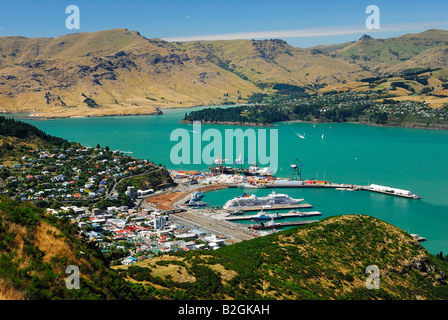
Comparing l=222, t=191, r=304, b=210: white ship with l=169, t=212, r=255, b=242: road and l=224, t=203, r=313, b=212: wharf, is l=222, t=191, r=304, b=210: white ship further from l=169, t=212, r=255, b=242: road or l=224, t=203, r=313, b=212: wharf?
l=169, t=212, r=255, b=242: road

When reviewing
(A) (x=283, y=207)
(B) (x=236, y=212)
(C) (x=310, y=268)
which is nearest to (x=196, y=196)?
(B) (x=236, y=212)

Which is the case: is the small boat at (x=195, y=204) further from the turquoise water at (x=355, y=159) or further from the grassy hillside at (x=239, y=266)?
the grassy hillside at (x=239, y=266)

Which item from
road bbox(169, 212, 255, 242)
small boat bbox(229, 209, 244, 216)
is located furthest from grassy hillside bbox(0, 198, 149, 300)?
small boat bbox(229, 209, 244, 216)

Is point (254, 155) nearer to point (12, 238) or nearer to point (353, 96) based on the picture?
point (12, 238)

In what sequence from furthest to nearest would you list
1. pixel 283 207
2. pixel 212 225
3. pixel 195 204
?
pixel 283 207, pixel 195 204, pixel 212 225

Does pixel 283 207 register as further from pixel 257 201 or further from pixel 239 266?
pixel 239 266

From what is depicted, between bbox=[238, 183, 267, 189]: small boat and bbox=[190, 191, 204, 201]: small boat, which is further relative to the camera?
bbox=[238, 183, 267, 189]: small boat
